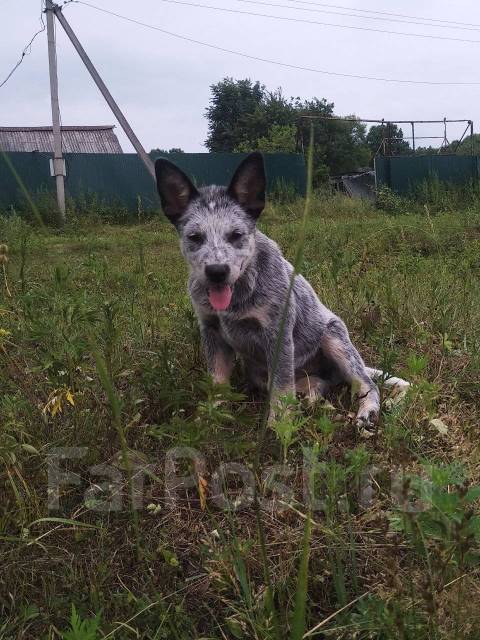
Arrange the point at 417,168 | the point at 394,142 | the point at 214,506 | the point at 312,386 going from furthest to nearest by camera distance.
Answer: the point at 394,142
the point at 417,168
the point at 312,386
the point at 214,506

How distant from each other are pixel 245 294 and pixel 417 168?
1667 centimetres

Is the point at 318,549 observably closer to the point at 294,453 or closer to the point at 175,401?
the point at 294,453

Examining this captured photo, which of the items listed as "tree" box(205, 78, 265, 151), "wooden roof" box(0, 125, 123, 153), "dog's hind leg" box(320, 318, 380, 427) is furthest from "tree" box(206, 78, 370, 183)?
"dog's hind leg" box(320, 318, 380, 427)

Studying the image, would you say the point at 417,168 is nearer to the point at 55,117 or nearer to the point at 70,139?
the point at 55,117

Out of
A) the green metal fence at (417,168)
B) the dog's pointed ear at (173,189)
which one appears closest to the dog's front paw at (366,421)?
the dog's pointed ear at (173,189)

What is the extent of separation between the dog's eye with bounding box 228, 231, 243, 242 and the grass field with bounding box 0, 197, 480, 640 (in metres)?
0.59

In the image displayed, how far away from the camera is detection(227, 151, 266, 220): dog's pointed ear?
2.83 meters

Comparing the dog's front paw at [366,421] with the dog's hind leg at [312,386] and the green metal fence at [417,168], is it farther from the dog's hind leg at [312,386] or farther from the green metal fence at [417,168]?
the green metal fence at [417,168]

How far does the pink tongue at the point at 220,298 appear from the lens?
8.87ft

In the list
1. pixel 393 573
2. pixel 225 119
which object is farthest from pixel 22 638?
pixel 225 119

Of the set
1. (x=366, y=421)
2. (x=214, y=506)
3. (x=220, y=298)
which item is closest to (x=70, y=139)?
(x=220, y=298)

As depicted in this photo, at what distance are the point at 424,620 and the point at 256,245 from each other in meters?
1.96

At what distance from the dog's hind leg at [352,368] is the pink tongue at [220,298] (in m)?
0.69

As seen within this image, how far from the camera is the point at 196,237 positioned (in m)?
2.85
